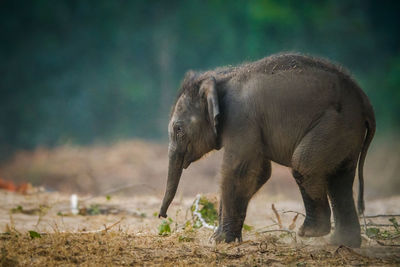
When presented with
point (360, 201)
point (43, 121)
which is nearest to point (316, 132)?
point (360, 201)

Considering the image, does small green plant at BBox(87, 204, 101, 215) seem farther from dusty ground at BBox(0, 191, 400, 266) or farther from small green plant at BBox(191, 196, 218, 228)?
dusty ground at BBox(0, 191, 400, 266)

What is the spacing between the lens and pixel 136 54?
22750mm

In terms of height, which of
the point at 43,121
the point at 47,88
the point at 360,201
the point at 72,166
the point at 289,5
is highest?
the point at 289,5

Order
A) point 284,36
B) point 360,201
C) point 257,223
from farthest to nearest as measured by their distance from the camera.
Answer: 1. point 284,36
2. point 257,223
3. point 360,201

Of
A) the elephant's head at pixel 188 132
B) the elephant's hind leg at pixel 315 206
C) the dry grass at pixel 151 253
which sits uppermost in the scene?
the elephant's head at pixel 188 132

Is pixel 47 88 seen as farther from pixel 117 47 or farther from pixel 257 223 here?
pixel 257 223

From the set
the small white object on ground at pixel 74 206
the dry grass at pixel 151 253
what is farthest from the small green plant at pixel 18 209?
the dry grass at pixel 151 253

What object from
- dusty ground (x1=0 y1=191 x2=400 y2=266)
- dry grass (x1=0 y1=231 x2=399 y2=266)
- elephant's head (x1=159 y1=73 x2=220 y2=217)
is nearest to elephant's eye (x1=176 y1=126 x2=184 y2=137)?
elephant's head (x1=159 y1=73 x2=220 y2=217)

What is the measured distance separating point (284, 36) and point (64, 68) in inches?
383

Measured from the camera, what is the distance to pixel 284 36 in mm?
21734

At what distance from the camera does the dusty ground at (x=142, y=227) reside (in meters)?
4.04

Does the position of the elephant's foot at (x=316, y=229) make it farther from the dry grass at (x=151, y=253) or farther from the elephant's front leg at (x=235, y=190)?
the elephant's front leg at (x=235, y=190)

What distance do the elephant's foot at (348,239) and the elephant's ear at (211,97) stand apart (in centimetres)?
162

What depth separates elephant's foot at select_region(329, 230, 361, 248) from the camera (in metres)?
4.81
